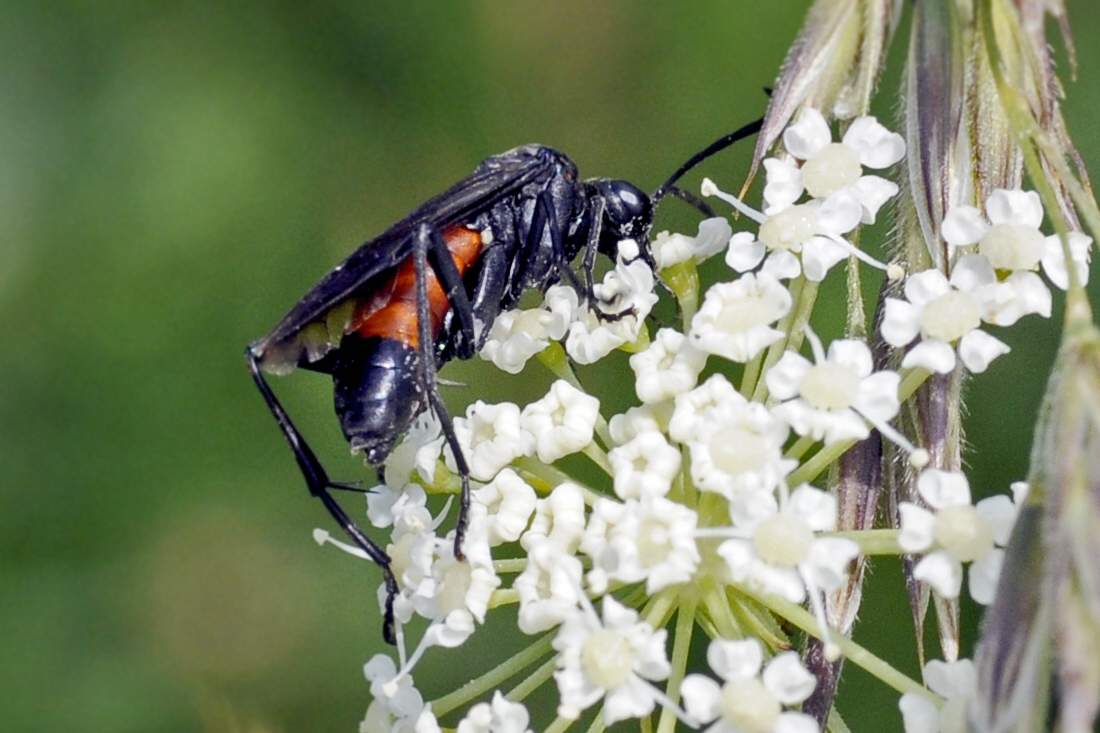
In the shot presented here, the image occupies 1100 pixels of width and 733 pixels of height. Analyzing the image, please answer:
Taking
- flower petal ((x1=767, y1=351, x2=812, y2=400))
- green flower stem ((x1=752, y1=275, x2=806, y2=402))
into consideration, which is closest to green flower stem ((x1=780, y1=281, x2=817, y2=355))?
green flower stem ((x1=752, y1=275, x2=806, y2=402))

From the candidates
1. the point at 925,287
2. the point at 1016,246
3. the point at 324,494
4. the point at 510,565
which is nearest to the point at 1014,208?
the point at 1016,246


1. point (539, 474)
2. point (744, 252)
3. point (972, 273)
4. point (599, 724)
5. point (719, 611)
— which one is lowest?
point (599, 724)

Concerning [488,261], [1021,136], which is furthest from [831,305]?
[1021,136]

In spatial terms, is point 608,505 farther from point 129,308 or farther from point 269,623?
point 129,308

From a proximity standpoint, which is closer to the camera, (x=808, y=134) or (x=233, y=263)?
(x=808, y=134)

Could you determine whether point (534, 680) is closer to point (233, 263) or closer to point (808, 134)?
point (808, 134)

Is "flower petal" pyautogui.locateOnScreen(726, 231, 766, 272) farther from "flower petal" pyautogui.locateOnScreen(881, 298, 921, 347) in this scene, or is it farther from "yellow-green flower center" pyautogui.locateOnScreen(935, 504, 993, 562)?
"yellow-green flower center" pyautogui.locateOnScreen(935, 504, 993, 562)

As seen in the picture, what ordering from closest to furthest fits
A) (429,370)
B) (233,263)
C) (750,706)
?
1. (750,706)
2. (429,370)
3. (233,263)
